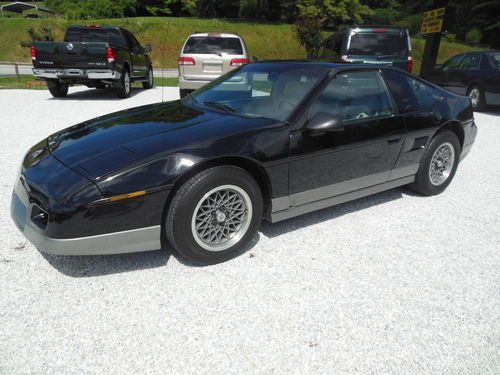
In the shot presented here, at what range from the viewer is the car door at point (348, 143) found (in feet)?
9.77

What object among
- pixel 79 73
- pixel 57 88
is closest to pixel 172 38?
pixel 57 88

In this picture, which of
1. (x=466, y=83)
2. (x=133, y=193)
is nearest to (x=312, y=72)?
(x=133, y=193)

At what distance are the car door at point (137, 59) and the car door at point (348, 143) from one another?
954 centimetres

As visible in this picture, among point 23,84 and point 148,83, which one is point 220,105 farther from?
point 23,84

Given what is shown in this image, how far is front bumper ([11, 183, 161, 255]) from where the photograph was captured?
230cm

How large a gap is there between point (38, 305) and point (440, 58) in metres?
36.0

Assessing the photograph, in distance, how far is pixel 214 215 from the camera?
2684 millimetres

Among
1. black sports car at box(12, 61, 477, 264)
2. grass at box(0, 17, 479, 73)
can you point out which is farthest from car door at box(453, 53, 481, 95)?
grass at box(0, 17, 479, 73)

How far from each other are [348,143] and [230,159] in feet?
3.59

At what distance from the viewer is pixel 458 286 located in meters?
2.59

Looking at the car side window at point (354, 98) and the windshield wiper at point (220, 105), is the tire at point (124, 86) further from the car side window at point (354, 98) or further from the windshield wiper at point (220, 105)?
the car side window at point (354, 98)

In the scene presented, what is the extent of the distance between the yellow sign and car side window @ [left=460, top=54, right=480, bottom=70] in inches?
140

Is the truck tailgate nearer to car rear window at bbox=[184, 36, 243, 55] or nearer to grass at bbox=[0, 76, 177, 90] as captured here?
car rear window at bbox=[184, 36, 243, 55]

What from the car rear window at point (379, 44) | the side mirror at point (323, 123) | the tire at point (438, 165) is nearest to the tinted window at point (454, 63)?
the car rear window at point (379, 44)
